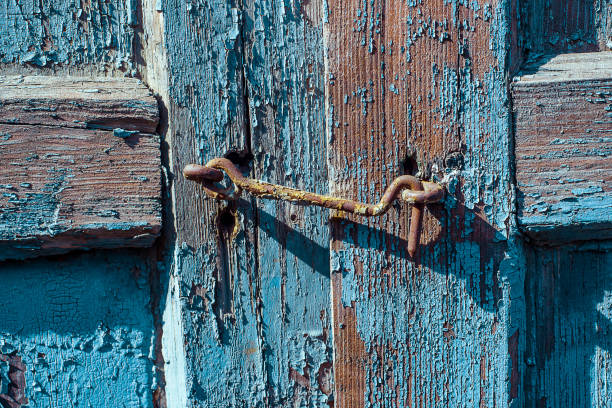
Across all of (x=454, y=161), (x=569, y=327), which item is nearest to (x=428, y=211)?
(x=454, y=161)

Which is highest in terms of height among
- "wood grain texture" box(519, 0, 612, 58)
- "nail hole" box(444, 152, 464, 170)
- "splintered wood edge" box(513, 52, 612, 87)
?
"wood grain texture" box(519, 0, 612, 58)

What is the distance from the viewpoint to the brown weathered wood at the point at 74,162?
1.93 ft

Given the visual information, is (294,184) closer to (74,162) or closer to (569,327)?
(74,162)

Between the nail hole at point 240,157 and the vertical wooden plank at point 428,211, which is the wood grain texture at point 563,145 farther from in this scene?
the nail hole at point 240,157

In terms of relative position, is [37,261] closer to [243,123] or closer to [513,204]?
[243,123]

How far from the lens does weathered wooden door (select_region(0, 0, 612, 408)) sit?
594mm

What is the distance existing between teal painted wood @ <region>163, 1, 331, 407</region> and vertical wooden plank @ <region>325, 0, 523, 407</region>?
0.04 m

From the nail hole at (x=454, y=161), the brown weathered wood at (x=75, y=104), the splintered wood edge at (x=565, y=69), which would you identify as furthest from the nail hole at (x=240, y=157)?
the splintered wood edge at (x=565, y=69)

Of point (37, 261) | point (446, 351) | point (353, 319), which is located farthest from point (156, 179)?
point (446, 351)

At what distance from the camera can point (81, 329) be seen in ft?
2.14

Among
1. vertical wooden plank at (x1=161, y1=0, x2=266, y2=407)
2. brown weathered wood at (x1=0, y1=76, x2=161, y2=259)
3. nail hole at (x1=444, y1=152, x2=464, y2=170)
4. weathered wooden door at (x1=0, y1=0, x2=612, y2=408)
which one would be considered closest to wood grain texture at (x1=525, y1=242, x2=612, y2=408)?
weathered wooden door at (x1=0, y1=0, x2=612, y2=408)

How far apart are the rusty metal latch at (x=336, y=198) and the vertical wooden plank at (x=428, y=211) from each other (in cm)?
A: 4

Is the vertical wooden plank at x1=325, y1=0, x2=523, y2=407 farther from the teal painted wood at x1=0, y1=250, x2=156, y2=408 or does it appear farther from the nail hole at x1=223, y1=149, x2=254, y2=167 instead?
the teal painted wood at x1=0, y1=250, x2=156, y2=408

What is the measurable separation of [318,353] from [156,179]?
32 centimetres
